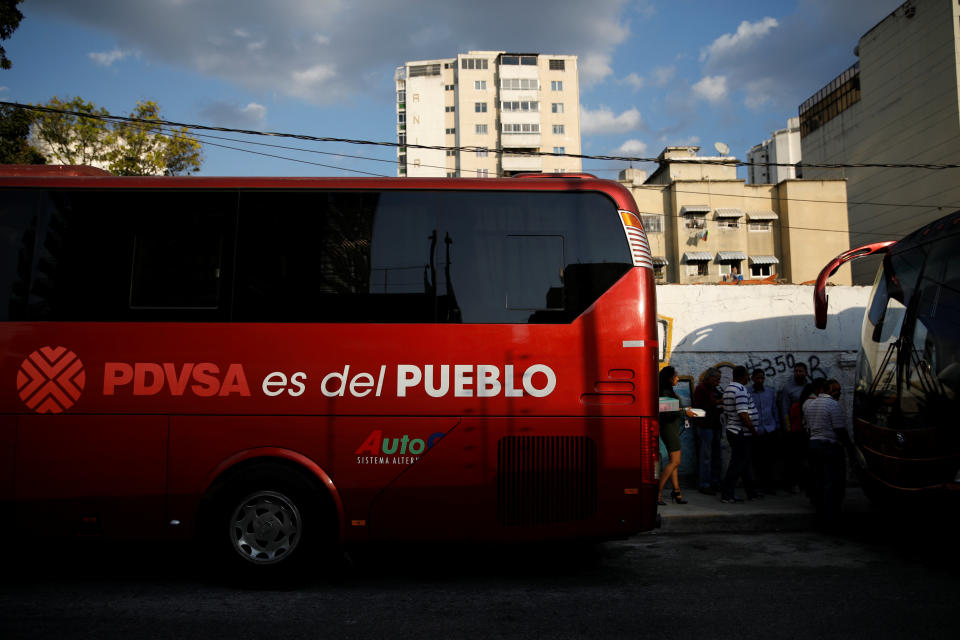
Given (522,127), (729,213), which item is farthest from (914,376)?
(522,127)

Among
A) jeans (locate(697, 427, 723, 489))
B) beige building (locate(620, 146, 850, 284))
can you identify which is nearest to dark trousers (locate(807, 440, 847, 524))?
jeans (locate(697, 427, 723, 489))

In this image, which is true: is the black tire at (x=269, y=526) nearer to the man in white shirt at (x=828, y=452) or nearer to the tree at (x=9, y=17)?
the man in white shirt at (x=828, y=452)

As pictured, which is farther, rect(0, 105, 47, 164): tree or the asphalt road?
rect(0, 105, 47, 164): tree

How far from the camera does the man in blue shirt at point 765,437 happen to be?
9711 mm

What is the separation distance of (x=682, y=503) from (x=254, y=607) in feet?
19.8

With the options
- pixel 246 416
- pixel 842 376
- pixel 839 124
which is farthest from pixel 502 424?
pixel 839 124

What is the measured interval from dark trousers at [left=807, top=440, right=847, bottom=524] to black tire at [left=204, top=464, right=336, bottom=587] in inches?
224

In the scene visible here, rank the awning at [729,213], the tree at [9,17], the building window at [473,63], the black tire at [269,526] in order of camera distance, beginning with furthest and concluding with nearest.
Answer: the building window at [473,63]
the awning at [729,213]
the tree at [9,17]
the black tire at [269,526]

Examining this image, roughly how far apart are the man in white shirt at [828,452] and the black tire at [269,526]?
18.7ft

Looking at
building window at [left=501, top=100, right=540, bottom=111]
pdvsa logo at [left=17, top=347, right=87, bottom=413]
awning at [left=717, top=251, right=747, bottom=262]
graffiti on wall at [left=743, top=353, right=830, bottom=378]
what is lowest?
pdvsa logo at [left=17, top=347, right=87, bottom=413]

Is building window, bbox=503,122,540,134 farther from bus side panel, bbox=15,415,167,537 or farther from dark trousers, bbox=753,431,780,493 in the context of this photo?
bus side panel, bbox=15,415,167,537

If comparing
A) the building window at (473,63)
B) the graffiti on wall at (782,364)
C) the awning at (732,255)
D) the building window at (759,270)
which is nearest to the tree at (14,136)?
the graffiti on wall at (782,364)

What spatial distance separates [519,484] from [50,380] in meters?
4.13

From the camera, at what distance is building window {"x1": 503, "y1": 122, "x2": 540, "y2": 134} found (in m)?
70.7
